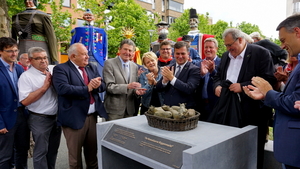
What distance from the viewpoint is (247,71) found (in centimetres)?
267

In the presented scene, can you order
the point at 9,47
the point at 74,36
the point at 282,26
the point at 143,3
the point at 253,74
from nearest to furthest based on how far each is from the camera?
1. the point at 282,26
2. the point at 253,74
3. the point at 9,47
4. the point at 74,36
5. the point at 143,3

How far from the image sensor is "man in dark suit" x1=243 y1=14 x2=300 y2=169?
1.63 m

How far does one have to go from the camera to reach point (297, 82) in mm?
1685

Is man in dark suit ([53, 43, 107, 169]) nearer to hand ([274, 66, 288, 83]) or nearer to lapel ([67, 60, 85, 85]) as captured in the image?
lapel ([67, 60, 85, 85])

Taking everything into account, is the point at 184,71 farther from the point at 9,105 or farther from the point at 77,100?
the point at 9,105

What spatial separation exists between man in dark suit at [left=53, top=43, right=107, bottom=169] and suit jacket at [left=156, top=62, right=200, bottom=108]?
899 mm

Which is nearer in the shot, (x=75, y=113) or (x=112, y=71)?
(x=75, y=113)

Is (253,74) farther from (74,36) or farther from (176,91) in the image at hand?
(74,36)

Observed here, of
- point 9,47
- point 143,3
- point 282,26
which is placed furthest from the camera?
point 143,3

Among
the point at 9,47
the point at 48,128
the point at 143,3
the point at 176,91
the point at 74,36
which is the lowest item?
the point at 48,128

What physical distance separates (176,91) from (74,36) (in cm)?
381

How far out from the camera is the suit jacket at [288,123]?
163 centimetres

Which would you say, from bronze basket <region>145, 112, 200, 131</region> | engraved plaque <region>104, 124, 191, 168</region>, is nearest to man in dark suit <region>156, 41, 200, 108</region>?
bronze basket <region>145, 112, 200, 131</region>

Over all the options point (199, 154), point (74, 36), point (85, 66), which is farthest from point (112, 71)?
point (74, 36)
